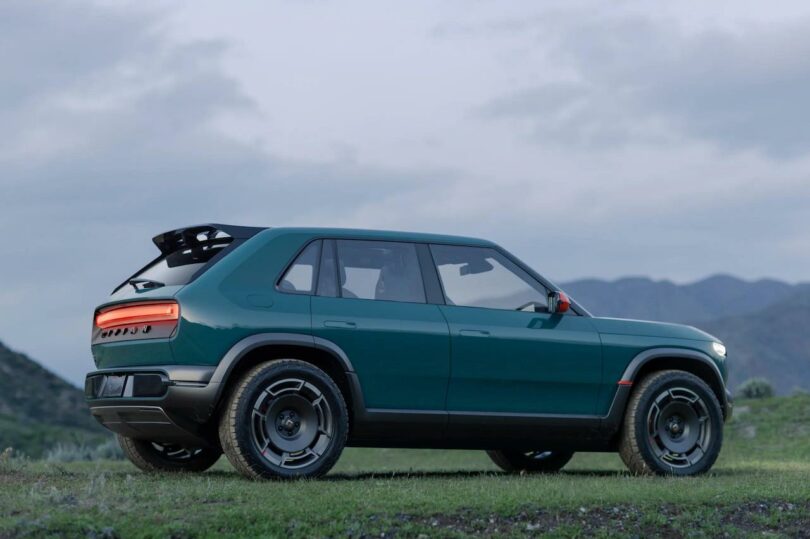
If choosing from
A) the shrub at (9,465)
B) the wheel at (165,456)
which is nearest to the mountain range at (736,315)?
the wheel at (165,456)

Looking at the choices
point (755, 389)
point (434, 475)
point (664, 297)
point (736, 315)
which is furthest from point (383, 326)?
point (664, 297)

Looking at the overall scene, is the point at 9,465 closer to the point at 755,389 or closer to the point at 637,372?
the point at 637,372

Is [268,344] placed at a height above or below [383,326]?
below

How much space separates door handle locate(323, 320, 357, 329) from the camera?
8.73m

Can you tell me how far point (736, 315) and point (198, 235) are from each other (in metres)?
130

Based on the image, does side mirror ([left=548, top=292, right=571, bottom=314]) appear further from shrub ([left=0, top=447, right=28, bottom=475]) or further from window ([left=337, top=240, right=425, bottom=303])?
shrub ([left=0, top=447, right=28, bottom=475])

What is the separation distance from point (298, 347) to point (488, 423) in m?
1.69

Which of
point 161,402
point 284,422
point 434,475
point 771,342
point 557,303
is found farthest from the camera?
point 771,342

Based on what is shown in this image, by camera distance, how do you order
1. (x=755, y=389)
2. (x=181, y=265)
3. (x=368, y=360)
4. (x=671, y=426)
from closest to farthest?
(x=368, y=360) < (x=181, y=265) < (x=671, y=426) < (x=755, y=389)

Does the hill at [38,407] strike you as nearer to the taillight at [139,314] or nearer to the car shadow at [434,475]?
the car shadow at [434,475]

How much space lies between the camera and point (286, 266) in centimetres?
884

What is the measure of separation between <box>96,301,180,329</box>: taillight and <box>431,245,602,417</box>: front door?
2.16 meters

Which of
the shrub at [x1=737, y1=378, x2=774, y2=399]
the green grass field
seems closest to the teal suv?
the green grass field

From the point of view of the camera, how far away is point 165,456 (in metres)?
10.0
